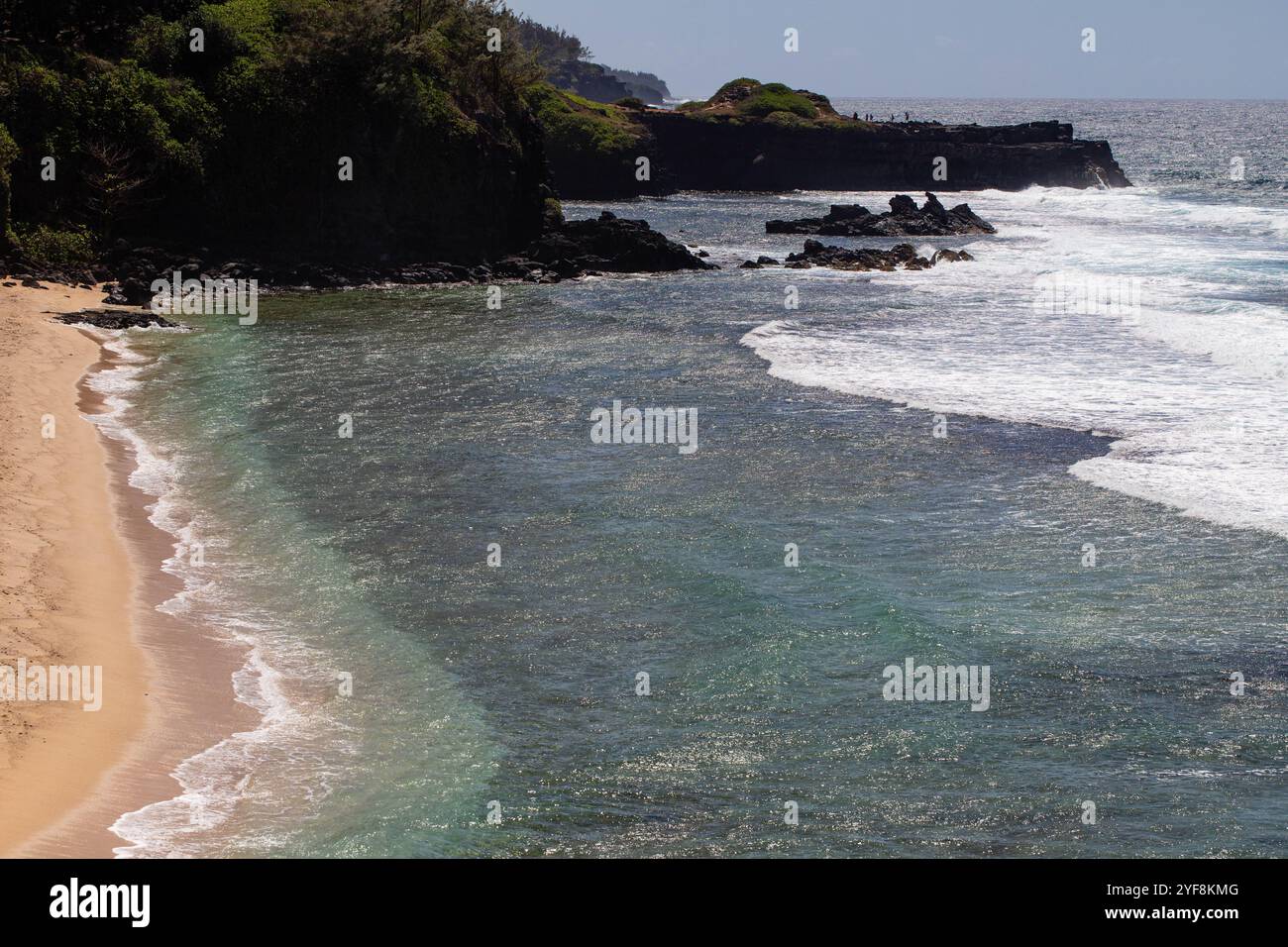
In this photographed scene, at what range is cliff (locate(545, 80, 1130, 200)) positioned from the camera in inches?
3728

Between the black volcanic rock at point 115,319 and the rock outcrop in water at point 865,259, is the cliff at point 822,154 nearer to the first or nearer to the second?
the rock outcrop in water at point 865,259

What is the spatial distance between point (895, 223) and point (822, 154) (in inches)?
1231

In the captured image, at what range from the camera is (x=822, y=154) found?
96.6m

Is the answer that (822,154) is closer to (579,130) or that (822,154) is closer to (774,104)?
(774,104)

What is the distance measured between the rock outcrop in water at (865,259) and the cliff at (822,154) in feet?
116

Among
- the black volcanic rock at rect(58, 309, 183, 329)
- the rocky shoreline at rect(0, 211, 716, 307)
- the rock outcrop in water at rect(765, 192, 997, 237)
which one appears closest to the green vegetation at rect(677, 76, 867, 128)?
the rock outcrop in water at rect(765, 192, 997, 237)

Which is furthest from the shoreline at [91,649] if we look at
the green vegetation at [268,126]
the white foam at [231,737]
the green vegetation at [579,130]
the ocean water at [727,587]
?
the green vegetation at [579,130]

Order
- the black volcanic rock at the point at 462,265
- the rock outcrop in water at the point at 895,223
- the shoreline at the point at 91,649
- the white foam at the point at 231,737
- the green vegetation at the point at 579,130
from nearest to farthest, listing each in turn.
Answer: the white foam at the point at 231,737 → the shoreline at the point at 91,649 → the black volcanic rock at the point at 462,265 → the rock outcrop in water at the point at 895,223 → the green vegetation at the point at 579,130

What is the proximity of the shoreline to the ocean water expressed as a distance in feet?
1.34

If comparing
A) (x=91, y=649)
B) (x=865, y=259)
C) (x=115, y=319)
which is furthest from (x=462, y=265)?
(x=91, y=649)

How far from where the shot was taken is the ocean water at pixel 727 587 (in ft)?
37.8

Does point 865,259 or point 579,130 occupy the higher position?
point 579,130
